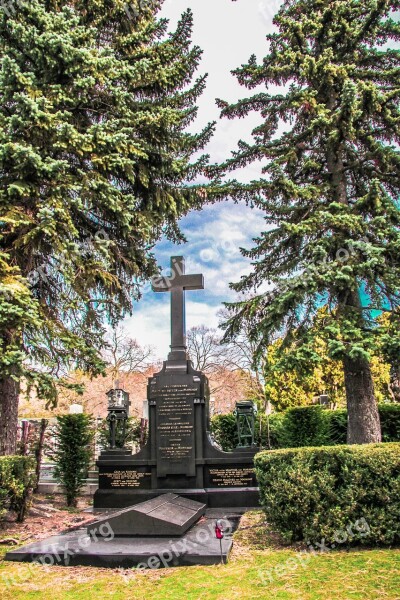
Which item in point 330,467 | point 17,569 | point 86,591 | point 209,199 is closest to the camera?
point 86,591

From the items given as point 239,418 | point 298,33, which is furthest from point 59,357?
point 298,33

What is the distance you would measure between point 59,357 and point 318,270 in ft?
17.8

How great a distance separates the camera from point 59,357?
30.0ft

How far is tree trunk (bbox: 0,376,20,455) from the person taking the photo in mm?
8359

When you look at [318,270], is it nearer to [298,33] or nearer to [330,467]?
[330,467]

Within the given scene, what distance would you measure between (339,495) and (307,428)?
6.83 m

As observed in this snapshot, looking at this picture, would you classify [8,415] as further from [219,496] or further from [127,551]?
[127,551]

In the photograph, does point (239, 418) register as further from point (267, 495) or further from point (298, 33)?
point (298, 33)

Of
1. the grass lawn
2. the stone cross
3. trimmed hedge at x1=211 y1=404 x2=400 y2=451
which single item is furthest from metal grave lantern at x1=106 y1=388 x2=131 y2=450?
the grass lawn

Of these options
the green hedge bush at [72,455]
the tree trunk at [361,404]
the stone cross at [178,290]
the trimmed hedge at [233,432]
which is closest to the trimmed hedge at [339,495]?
the tree trunk at [361,404]

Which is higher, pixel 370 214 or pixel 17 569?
pixel 370 214

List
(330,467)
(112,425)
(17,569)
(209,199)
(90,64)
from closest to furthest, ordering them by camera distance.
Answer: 1. (17,569)
2. (330,467)
3. (90,64)
4. (112,425)
5. (209,199)

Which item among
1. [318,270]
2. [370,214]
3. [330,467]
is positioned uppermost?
[370,214]

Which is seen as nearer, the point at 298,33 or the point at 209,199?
the point at 298,33
